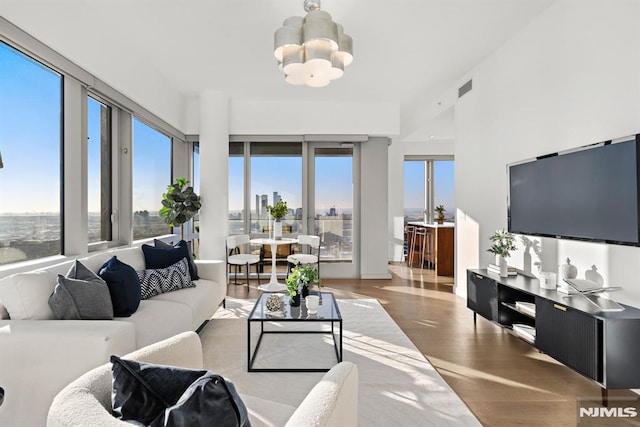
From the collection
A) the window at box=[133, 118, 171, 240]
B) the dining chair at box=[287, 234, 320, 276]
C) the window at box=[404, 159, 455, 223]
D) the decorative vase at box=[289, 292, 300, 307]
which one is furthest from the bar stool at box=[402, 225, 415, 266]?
the decorative vase at box=[289, 292, 300, 307]

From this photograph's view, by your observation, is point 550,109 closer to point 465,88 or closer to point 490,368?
point 465,88

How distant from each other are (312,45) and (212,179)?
3283 mm

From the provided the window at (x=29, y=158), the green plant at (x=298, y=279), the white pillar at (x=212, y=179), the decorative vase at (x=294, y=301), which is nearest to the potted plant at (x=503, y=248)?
the green plant at (x=298, y=279)

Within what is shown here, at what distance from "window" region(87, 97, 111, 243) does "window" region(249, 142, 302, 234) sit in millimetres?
2505

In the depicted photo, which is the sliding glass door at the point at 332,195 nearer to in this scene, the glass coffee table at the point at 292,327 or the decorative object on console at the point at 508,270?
the glass coffee table at the point at 292,327

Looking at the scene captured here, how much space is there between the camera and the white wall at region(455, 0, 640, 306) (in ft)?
7.94

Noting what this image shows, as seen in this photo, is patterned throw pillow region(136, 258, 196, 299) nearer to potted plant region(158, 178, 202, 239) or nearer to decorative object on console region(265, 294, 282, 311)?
decorative object on console region(265, 294, 282, 311)

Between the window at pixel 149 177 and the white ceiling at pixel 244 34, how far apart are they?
2.65 ft

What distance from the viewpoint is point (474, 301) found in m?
3.59

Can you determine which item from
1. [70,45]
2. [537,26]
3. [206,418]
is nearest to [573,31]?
[537,26]

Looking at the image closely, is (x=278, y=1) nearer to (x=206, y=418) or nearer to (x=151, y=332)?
(x=151, y=332)

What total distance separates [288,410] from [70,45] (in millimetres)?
A: 3345

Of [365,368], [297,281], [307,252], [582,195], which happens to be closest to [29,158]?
[297,281]

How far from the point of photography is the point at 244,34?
12.0 feet
